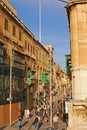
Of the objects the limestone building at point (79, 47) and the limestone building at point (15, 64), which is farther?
the limestone building at point (15, 64)

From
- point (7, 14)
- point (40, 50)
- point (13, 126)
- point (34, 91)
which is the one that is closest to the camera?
point (13, 126)

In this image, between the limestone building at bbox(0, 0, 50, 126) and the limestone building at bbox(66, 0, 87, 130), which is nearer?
the limestone building at bbox(66, 0, 87, 130)

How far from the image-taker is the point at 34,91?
6606cm

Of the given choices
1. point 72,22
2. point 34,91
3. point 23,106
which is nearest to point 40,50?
point 34,91

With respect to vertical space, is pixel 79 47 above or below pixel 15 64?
above

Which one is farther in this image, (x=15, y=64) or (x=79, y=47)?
(x=15, y=64)

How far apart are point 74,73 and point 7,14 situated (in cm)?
2000

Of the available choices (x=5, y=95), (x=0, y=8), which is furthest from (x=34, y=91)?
(x=0, y=8)

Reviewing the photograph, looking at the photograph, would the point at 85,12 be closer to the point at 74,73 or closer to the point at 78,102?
the point at 74,73

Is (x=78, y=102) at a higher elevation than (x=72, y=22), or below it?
below

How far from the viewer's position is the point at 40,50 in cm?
7500

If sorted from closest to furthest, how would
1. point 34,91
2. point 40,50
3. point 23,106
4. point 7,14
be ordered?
point 7,14
point 23,106
point 34,91
point 40,50

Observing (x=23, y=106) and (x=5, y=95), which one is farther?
(x=23, y=106)

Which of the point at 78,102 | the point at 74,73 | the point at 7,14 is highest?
the point at 7,14
